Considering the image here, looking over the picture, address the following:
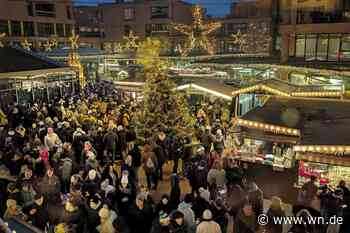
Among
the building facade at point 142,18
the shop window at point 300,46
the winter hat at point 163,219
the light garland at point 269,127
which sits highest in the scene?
the building facade at point 142,18

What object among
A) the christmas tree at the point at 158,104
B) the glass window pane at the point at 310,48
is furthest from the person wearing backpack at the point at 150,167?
the glass window pane at the point at 310,48

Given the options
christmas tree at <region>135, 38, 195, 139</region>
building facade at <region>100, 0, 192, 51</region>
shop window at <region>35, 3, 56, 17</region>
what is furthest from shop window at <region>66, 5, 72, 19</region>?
christmas tree at <region>135, 38, 195, 139</region>

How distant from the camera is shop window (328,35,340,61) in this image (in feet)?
71.5

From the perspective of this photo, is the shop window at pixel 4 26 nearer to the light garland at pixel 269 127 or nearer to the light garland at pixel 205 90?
the light garland at pixel 205 90

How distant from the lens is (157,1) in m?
46.1

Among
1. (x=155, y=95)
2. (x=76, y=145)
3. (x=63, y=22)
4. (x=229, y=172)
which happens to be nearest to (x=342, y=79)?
(x=155, y=95)

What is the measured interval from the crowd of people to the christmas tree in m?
0.33

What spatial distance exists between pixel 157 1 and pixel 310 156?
137ft

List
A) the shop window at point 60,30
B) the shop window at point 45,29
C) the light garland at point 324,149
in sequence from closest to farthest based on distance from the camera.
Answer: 1. the light garland at point 324,149
2. the shop window at point 45,29
3. the shop window at point 60,30

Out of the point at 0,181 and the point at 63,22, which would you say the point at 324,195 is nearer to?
the point at 0,181

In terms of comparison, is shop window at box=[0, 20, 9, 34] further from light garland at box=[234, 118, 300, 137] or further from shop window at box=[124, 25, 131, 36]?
light garland at box=[234, 118, 300, 137]

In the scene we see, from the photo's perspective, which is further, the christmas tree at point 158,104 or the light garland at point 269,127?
the christmas tree at point 158,104

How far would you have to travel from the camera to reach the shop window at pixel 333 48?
21.8 metres

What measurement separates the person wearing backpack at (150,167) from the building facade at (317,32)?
1702 centimetres
